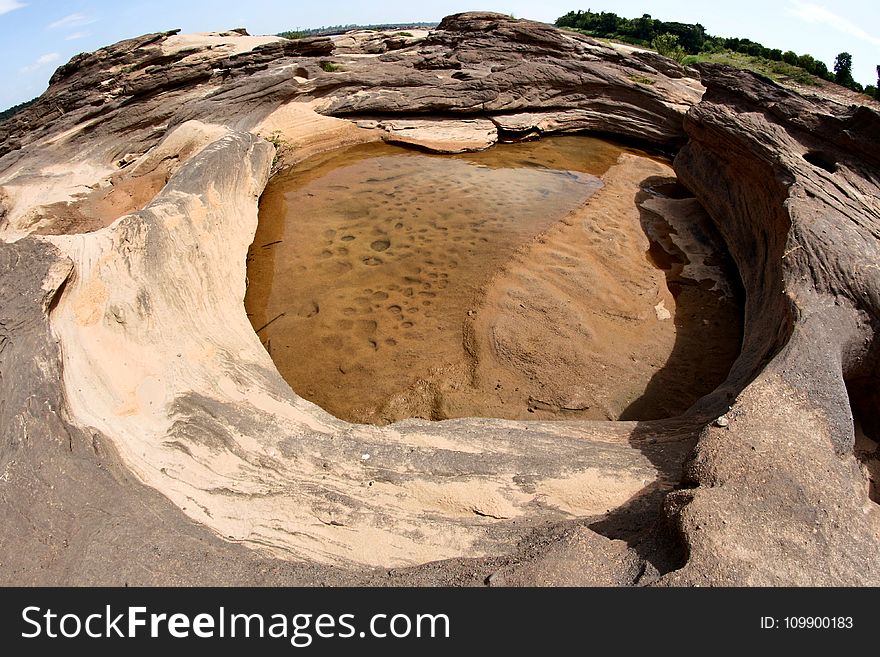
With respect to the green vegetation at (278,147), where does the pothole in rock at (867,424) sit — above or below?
below

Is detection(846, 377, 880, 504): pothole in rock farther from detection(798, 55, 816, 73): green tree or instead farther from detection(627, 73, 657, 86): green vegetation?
detection(798, 55, 816, 73): green tree

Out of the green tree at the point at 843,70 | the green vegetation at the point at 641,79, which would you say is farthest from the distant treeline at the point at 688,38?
the green vegetation at the point at 641,79

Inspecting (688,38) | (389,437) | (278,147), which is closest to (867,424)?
(389,437)

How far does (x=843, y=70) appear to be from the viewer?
1762cm

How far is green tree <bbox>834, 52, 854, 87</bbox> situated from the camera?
54.9ft

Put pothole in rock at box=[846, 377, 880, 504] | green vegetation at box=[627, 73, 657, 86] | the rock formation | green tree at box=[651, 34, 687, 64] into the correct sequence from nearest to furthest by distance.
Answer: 1. the rock formation
2. pothole in rock at box=[846, 377, 880, 504]
3. green vegetation at box=[627, 73, 657, 86]
4. green tree at box=[651, 34, 687, 64]

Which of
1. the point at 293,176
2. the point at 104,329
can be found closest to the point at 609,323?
the point at 104,329

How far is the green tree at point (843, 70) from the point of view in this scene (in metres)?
16.7

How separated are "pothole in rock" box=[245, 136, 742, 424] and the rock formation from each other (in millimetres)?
406

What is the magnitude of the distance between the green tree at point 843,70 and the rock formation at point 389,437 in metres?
15.2

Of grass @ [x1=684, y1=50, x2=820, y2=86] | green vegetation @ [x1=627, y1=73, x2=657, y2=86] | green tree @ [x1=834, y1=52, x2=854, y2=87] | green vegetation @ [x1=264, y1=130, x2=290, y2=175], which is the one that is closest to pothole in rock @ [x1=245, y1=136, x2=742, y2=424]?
green vegetation @ [x1=264, y1=130, x2=290, y2=175]

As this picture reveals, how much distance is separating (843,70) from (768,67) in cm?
227

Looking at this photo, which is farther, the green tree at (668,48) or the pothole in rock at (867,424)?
the green tree at (668,48)

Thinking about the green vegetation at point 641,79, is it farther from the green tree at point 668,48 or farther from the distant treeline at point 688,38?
the distant treeline at point 688,38
